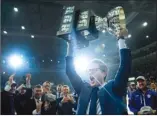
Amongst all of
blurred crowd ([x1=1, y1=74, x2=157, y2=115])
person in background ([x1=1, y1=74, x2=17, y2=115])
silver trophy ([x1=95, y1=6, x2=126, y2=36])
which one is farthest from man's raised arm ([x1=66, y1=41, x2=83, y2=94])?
person in background ([x1=1, y1=74, x2=17, y2=115])

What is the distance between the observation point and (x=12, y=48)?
284 inches

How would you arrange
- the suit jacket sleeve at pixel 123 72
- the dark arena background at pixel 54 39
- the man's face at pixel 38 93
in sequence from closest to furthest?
1. the suit jacket sleeve at pixel 123 72
2. the man's face at pixel 38 93
3. the dark arena background at pixel 54 39

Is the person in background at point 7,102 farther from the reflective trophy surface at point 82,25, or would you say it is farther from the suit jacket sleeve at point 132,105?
the suit jacket sleeve at point 132,105

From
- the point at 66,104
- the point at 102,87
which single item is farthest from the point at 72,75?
the point at 66,104

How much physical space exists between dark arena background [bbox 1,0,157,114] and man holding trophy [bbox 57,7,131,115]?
3.46 feet

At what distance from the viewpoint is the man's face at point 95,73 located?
2.35 meters

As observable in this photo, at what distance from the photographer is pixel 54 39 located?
696 cm

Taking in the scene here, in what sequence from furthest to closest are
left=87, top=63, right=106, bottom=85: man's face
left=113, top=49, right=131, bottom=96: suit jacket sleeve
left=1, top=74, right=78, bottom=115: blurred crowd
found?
left=1, top=74, right=78, bottom=115: blurred crowd → left=87, top=63, right=106, bottom=85: man's face → left=113, top=49, right=131, bottom=96: suit jacket sleeve

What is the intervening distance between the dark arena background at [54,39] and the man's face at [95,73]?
3.43ft

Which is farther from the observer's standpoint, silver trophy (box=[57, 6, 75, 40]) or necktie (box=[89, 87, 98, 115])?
silver trophy (box=[57, 6, 75, 40])

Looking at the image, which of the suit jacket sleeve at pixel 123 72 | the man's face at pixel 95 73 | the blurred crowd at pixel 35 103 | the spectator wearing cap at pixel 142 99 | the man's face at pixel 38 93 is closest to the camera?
the suit jacket sleeve at pixel 123 72

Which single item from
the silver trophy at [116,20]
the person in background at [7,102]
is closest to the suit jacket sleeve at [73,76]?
the silver trophy at [116,20]

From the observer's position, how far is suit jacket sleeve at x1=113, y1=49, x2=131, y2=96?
2.15 metres

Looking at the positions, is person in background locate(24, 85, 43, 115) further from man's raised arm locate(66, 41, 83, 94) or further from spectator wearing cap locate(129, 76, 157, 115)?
spectator wearing cap locate(129, 76, 157, 115)
